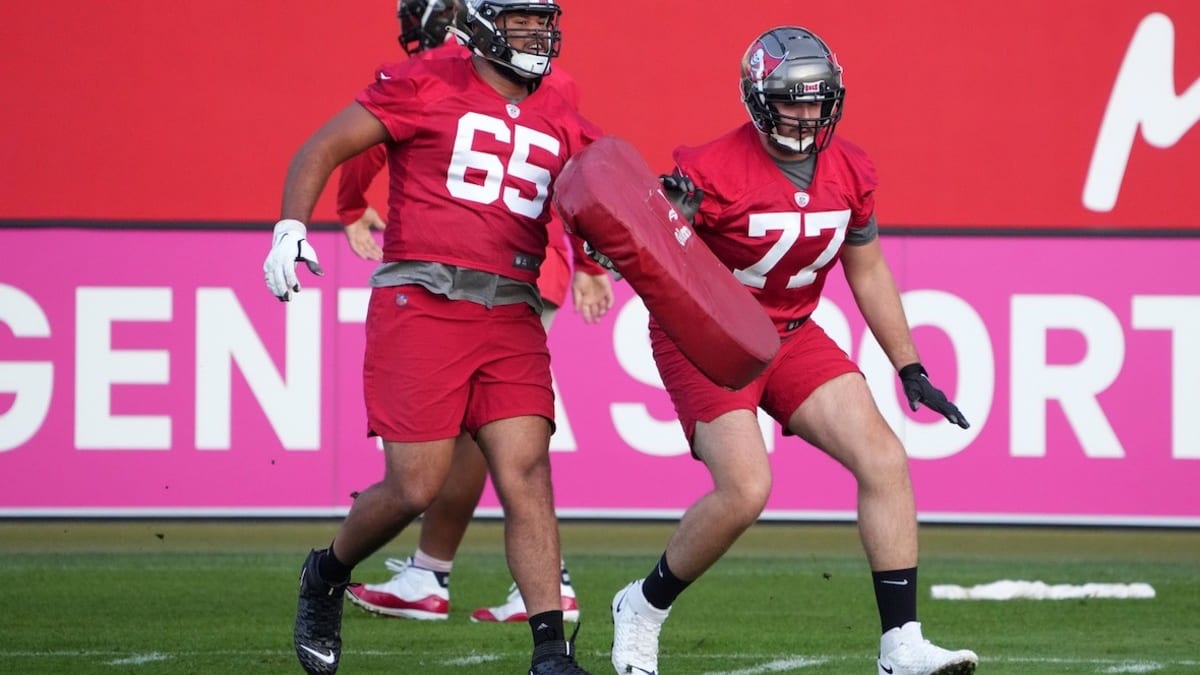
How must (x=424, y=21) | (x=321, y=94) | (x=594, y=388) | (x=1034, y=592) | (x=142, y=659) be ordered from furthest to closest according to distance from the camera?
(x=321, y=94) → (x=594, y=388) → (x=1034, y=592) → (x=424, y=21) → (x=142, y=659)

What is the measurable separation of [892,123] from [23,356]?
14.1 feet

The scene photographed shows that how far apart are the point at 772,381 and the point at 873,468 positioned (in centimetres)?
44

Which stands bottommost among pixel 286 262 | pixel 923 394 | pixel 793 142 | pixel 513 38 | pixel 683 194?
pixel 923 394

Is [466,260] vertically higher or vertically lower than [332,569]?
higher

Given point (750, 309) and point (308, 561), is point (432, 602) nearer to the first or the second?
point (308, 561)

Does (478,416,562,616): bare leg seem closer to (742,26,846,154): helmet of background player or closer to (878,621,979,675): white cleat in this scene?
(878,621,979,675): white cleat

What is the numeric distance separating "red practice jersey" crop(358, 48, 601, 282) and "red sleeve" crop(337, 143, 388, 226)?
5.65 ft

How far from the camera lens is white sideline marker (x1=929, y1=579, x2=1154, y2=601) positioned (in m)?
8.05

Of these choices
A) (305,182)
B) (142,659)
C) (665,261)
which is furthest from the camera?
(142,659)

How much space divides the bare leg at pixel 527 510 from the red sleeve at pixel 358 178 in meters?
2.05

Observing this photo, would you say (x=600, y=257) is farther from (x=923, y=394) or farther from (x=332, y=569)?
(x=332, y=569)

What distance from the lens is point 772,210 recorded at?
223 inches

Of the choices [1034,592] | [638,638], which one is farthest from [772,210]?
[1034,592]

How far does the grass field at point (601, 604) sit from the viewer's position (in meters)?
6.33
